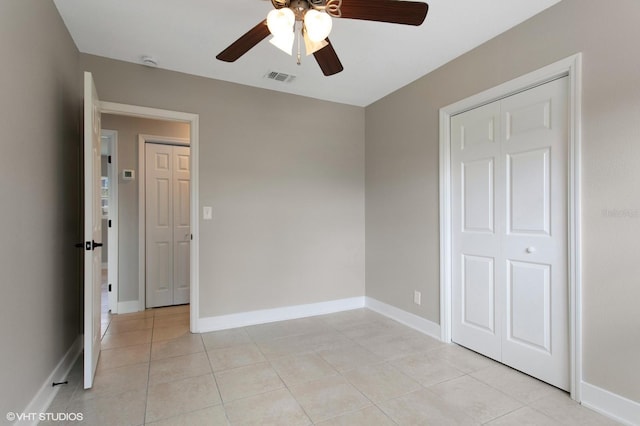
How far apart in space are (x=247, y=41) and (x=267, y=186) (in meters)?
1.78

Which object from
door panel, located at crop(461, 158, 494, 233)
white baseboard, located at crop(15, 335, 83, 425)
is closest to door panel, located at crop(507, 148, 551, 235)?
door panel, located at crop(461, 158, 494, 233)

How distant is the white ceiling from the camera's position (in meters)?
2.10

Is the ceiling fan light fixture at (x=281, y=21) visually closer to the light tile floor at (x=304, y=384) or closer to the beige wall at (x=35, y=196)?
the beige wall at (x=35, y=196)

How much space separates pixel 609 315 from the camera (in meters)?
1.82

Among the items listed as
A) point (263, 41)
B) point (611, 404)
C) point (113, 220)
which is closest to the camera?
point (611, 404)

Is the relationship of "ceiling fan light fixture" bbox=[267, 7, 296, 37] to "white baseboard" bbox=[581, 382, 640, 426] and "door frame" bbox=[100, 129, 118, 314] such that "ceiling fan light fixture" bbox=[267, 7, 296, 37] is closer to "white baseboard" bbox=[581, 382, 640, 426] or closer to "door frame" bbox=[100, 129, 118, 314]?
"white baseboard" bbox=[581, 382, 640, 426]

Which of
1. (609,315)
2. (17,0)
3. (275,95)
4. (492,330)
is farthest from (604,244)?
(17,0)

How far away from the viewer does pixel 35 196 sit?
1818mm

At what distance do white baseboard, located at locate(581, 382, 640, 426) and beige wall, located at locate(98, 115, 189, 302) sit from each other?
4286 millimetres

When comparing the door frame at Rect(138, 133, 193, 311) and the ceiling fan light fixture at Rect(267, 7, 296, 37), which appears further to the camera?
the door frame at Rect(138, 133, 193, 311)

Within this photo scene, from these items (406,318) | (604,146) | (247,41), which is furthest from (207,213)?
(604,146)

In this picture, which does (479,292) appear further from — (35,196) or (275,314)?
(35,196)

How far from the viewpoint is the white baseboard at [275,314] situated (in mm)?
3184

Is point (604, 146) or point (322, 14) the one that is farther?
point (604, 146)
